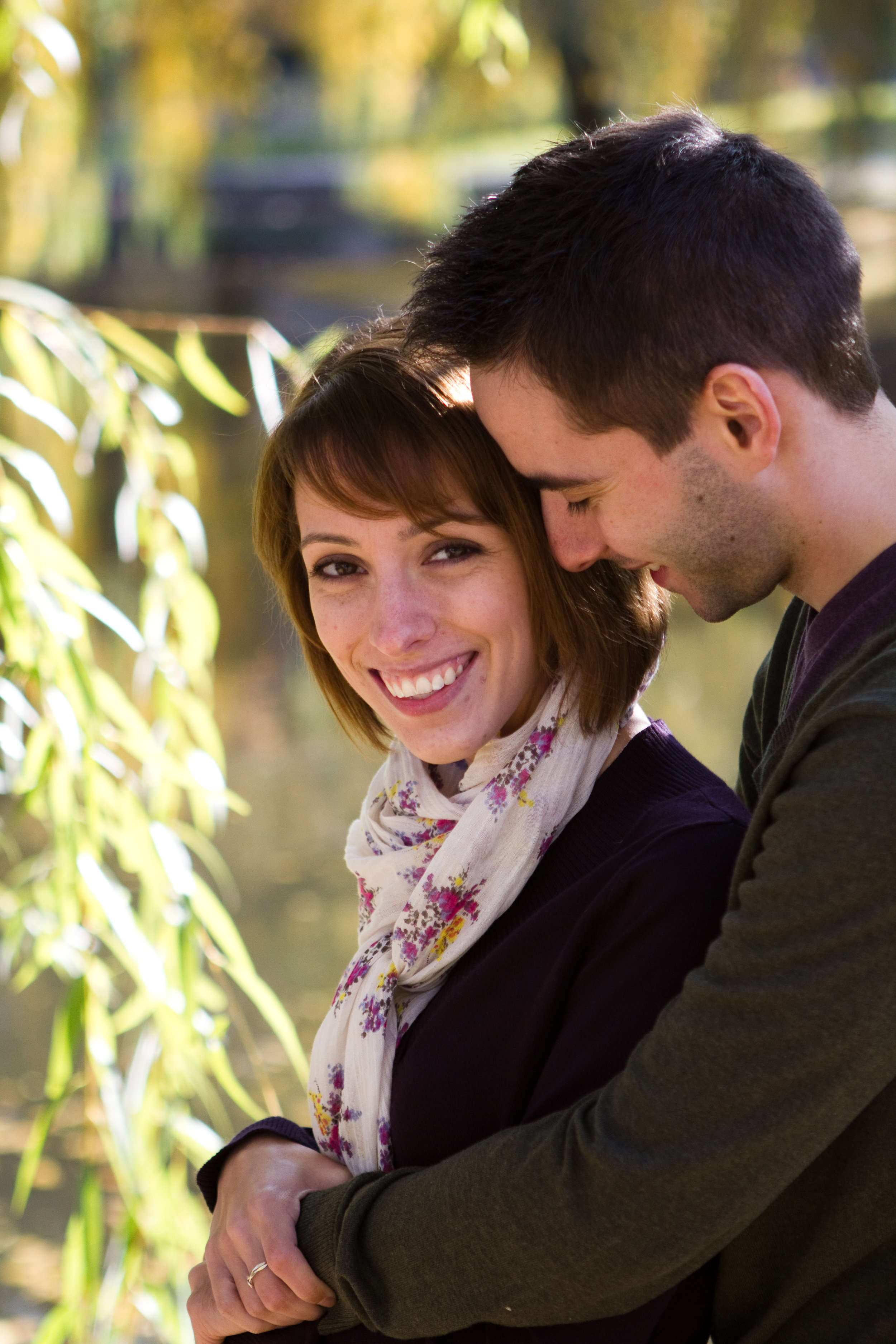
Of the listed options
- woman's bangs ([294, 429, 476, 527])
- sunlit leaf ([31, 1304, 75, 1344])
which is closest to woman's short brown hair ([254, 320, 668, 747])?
woman's bangs ([294, 429, 476, 527])

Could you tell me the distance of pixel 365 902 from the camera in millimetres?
1522

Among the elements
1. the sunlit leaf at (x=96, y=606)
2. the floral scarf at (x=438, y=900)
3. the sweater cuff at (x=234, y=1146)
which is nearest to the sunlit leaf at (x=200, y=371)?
the sunlit leaf at (x=96, y=606)

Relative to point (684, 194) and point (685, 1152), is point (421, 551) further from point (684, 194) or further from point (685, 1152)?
point (685, 1152)

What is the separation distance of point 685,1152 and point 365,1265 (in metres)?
0.33

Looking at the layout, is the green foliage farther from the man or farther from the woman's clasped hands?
the man

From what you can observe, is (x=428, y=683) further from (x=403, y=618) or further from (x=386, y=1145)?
(x=386, y=1145)

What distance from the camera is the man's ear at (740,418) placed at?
1.03 metres

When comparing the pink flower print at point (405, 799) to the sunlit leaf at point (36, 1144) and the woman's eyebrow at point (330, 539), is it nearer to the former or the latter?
the woman's eyebrow at point (330, 539)

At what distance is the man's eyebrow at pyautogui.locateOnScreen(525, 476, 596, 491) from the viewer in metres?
1.14

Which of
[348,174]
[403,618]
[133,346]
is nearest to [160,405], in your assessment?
[133,346]

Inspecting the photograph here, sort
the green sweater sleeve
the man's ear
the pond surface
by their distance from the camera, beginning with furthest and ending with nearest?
1. the pond surface
2. the man's ear
3. the green sweater sleeve

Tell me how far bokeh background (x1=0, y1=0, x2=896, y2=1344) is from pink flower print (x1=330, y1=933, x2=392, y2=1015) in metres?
0.82

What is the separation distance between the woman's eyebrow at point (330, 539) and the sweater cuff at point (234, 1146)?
1.86 ft

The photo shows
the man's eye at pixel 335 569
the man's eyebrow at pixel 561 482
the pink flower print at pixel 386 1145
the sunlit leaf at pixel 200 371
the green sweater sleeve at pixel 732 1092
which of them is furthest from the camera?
the sunlit leaf at pixel 200 371
